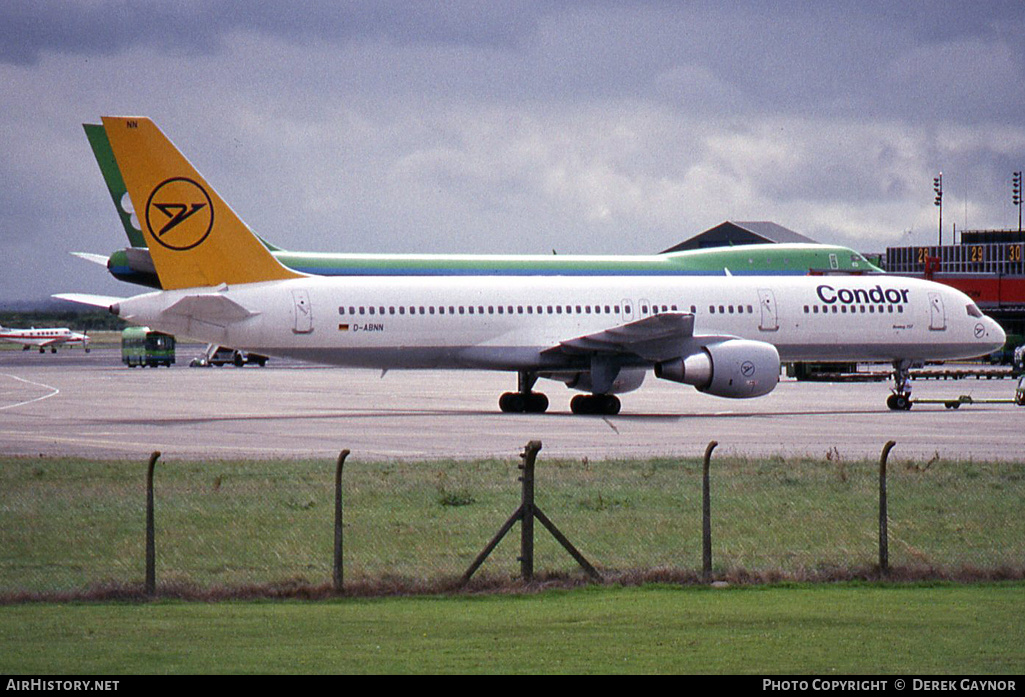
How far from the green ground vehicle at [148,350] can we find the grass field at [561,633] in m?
84.0

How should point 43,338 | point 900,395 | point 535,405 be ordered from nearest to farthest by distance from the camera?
point 535,405, point 900,395, point 43,338

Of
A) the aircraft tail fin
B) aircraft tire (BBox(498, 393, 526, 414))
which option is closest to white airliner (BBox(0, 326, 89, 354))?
the aircraft tail fin

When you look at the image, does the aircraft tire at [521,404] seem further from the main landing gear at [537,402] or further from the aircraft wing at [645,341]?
the aircraft wing at [645,341]

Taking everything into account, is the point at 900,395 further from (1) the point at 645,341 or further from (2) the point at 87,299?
(2) the point at 87,299

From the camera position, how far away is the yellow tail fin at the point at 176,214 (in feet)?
123

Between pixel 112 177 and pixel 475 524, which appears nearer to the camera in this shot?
pixel 475 524

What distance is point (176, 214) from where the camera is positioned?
3791 cm

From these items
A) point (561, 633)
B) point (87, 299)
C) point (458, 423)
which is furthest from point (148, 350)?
point (561, 633)

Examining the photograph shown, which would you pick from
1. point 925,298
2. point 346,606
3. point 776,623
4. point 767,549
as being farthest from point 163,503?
point 925,298

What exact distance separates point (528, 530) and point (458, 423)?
2342 centimetres

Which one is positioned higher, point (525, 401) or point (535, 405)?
point (525, 401)

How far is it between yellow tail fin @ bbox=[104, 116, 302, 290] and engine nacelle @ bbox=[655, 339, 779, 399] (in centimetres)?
1247

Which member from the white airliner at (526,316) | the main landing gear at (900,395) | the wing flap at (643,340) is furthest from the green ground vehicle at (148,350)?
the main landing gear at (900,395)

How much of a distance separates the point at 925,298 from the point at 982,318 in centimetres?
280
